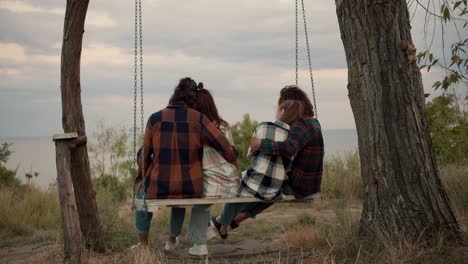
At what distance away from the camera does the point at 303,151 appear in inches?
227

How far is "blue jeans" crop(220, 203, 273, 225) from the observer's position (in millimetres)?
6023

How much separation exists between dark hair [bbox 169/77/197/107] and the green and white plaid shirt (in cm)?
45

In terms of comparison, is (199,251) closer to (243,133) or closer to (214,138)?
(214,138)

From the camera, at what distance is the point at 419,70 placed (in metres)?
5.13

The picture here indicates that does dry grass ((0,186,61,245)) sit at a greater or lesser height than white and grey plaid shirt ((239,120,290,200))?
lesser

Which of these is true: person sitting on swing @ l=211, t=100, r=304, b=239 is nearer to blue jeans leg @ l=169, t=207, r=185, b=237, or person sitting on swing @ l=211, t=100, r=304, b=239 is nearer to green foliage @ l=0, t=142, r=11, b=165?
blue jeans leg @ l=169, t=207, r=185, b=237

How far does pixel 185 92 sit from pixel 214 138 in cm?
50

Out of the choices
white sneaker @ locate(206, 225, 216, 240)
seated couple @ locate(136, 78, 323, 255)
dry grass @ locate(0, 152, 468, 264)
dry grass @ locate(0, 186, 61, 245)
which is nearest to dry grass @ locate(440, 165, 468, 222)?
dry grass @ locate(0, 152, 468, 264)

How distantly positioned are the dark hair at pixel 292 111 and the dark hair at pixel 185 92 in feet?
2.79

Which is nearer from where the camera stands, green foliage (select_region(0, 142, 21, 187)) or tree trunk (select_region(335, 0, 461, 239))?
tree trunk (select_region(335, 0, 461, 239))

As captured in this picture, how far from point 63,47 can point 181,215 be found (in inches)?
76.8

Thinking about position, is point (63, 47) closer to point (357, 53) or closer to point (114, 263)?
point (114, 263)

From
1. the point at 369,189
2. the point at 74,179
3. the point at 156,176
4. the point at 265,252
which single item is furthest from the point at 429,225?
the point at 74,179

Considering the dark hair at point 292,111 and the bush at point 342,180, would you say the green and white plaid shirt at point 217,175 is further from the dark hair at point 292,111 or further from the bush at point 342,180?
the bush at point 342,180
